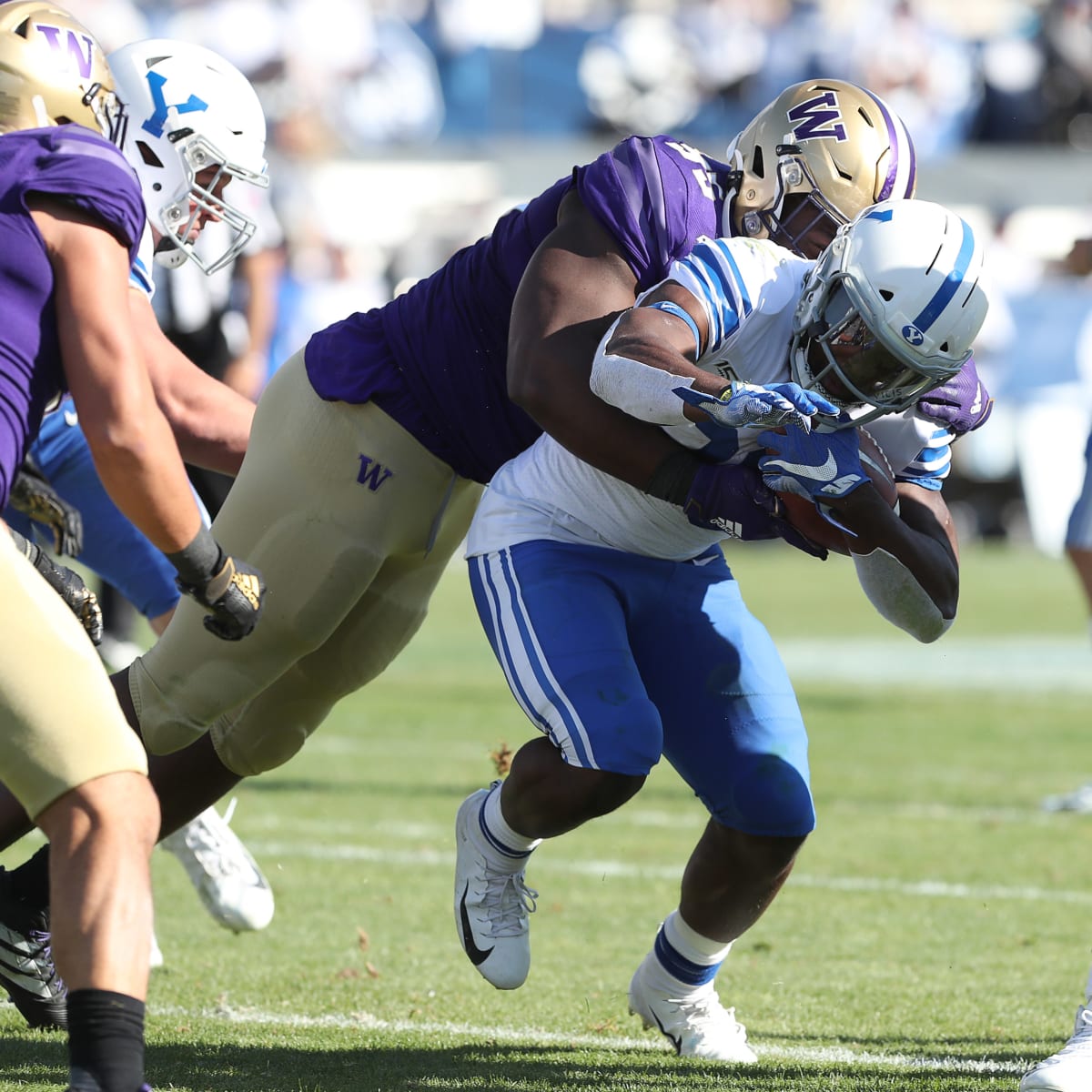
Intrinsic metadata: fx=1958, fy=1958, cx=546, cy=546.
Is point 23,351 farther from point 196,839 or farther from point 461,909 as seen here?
point 196,839

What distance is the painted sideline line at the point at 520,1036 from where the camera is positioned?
3.83 meters

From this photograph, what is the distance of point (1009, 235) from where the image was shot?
1942cm

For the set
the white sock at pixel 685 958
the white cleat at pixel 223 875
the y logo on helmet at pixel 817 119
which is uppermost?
the y logo on helmet at pixel 817 119

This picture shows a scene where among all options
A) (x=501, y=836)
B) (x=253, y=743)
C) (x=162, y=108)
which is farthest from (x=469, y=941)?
(x=162, y=108)

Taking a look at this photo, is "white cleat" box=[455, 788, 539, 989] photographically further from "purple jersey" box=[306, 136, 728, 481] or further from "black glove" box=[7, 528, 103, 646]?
"black glove" box=[7, 528, 103, 646]

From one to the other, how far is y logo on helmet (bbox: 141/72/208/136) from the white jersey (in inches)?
45.0

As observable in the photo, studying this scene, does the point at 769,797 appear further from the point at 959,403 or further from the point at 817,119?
the point at 817,119

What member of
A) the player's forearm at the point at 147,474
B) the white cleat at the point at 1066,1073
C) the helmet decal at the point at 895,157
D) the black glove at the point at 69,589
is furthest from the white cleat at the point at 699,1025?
the helmet decal at the point at 895,157

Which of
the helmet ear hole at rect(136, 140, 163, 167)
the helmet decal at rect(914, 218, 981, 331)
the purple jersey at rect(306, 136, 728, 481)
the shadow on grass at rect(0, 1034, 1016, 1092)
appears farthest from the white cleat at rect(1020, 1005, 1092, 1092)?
the helmet ear hole at rect(136, 140, 163, 167)

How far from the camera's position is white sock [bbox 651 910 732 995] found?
3889 millimetres

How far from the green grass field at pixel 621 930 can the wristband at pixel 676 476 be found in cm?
111

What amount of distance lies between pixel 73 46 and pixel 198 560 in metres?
1.02

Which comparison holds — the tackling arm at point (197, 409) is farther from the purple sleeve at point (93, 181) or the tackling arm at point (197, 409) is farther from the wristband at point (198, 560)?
the purple sleeve at point (93, 181)

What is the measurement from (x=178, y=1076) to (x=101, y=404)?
4.57ft
